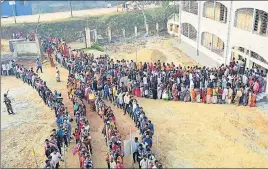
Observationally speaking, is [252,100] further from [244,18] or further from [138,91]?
[244,18]

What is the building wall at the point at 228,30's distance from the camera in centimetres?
2072

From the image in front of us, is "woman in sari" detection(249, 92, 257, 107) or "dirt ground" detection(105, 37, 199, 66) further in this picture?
"dirt ground" detection(105, 37, 199, 66)

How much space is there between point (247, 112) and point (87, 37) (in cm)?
2178

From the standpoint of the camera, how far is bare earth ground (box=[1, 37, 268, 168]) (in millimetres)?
13609

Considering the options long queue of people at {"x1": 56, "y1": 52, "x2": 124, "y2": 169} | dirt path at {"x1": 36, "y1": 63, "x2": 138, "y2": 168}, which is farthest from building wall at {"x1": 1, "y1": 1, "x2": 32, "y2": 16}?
dirt path at {"x1": 36, "y1": 63, "x2": 138, "y2": 168}

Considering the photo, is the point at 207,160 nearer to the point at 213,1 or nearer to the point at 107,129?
the point at 107,129

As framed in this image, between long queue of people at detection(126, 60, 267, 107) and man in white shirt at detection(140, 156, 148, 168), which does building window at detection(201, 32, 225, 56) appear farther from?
man in white shirt at detection(140, 156, 148, 168)

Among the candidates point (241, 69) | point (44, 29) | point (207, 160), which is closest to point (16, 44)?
point (44, 29)

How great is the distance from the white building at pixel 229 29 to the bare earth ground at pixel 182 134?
5326 mm

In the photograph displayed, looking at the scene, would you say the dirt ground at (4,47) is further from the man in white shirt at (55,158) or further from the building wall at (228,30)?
the man in white shirt at (55,158)

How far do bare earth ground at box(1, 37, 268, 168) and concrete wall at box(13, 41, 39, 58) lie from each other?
934 centimetres

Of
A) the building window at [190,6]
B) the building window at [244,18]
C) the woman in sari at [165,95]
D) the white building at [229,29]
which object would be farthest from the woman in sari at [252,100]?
the building window at [190,6]

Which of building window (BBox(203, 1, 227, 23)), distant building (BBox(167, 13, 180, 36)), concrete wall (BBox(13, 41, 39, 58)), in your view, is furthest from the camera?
distant building (BBox(167, 13, 180, 36))

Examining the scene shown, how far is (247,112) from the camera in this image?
17.6 metres
